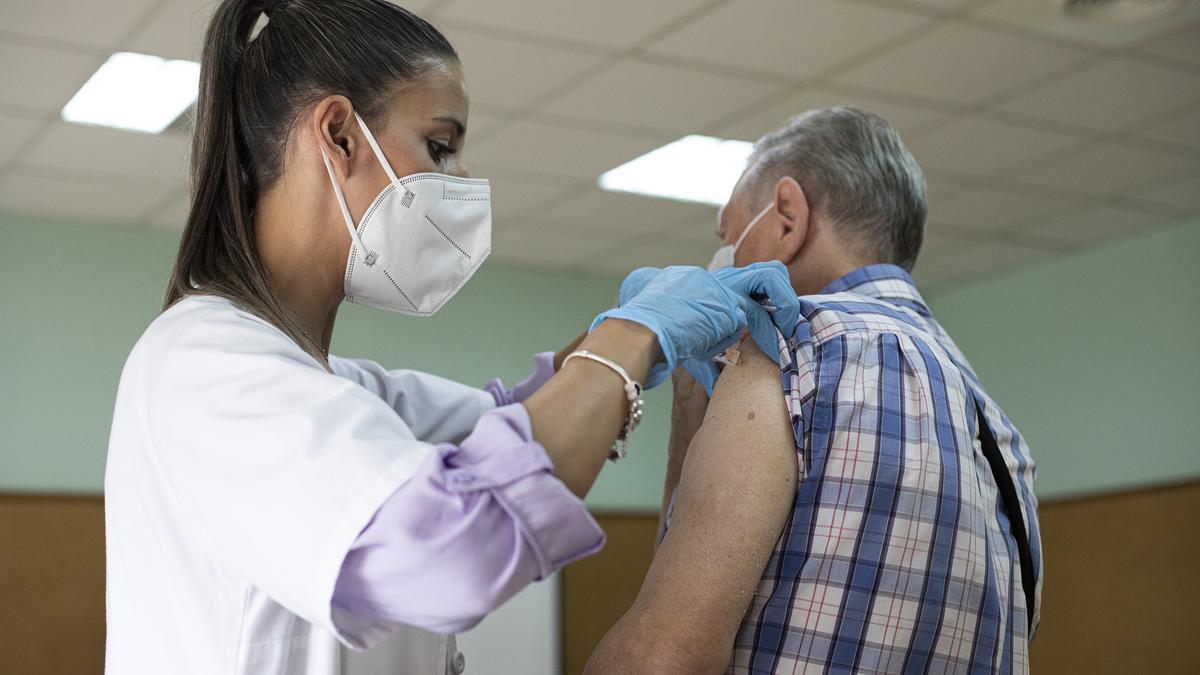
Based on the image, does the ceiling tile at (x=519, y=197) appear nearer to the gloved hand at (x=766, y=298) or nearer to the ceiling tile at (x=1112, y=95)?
the ceiling tile at (x=1112, y=95)

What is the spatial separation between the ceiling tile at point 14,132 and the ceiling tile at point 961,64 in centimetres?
285

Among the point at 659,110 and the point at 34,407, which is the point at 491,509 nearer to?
the point at 659,110

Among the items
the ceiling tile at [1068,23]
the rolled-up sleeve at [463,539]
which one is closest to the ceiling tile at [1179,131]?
the ceiling tile at [1068,23]

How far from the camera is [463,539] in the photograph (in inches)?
35.7

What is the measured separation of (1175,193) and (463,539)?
547 cm

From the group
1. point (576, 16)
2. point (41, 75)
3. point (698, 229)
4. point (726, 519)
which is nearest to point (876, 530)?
point (726, 519)

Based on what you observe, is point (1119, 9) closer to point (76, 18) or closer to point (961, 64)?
point (961, 64)

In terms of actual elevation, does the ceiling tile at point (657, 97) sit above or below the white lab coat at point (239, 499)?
above

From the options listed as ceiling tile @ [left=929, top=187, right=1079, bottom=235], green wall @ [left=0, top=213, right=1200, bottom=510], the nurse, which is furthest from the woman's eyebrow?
ceiling tile @ [left=929, top=187, right=1079, bottom=235]

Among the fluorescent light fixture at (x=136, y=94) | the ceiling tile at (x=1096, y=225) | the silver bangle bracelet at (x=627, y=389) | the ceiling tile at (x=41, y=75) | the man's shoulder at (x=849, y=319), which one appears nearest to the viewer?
the silver bangle bracelet at (x=627, y=389)

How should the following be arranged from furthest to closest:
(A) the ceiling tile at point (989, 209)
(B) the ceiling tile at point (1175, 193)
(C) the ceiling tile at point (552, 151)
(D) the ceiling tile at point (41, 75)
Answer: (A) the ceiling tile at point (989, 209) → (B) the ceiling tile at point (1175, 193) → (C) the ceiling tile at point (552, 151) → (D) the ceiling tile at point (41, 75)

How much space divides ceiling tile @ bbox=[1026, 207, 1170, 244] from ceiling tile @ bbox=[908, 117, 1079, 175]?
86cm

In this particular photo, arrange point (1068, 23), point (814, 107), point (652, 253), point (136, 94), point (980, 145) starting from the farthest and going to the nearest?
point (652, 253) → point (980, 145) → point (814, 107) → point (136, 94) → point (1068, 23)

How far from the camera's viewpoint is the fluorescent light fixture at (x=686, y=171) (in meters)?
5.05
